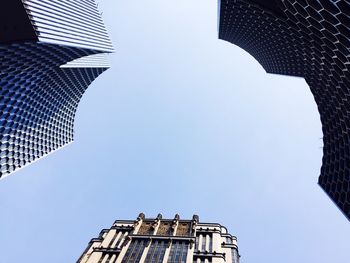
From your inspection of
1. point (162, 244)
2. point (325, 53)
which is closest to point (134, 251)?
point (162, 244)

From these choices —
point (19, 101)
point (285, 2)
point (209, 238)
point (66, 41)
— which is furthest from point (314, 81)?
point (19, 101)

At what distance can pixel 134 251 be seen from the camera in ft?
277

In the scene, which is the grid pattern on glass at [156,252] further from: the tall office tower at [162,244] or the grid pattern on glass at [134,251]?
the grid pattern on glass at [134,251]

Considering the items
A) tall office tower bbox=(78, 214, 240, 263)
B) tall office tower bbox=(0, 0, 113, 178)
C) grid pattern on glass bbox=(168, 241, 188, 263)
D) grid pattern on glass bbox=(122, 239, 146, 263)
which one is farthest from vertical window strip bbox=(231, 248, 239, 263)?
tall office tower bbox=(0, 0, 113, 178)

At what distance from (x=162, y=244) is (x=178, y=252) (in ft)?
22.2

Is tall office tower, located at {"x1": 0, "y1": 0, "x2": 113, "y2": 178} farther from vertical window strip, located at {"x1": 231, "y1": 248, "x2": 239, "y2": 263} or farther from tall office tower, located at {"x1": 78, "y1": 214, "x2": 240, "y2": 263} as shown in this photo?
vertical window strip, located at {"x1": 231, "y1": 248, "x2": 239, "y2": 263}

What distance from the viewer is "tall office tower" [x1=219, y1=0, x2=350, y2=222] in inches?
2170

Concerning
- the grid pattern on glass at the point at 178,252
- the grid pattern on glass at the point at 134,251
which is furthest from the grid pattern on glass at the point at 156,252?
the grid pattern on glass at the point at 134,251

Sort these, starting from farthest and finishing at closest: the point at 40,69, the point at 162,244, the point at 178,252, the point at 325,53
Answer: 1. the point at 40,69
2. the point at 162,244
3. the point at 178,252
4. the point at 325,53

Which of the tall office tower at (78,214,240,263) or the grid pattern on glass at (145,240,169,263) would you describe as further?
the tall office tower at (78,214,240,263)

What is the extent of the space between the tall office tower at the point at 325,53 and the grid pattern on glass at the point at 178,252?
143ft

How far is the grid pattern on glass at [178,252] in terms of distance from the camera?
7919 cm

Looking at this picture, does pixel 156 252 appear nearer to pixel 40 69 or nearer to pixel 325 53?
pixel 325 53

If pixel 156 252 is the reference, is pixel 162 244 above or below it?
above
